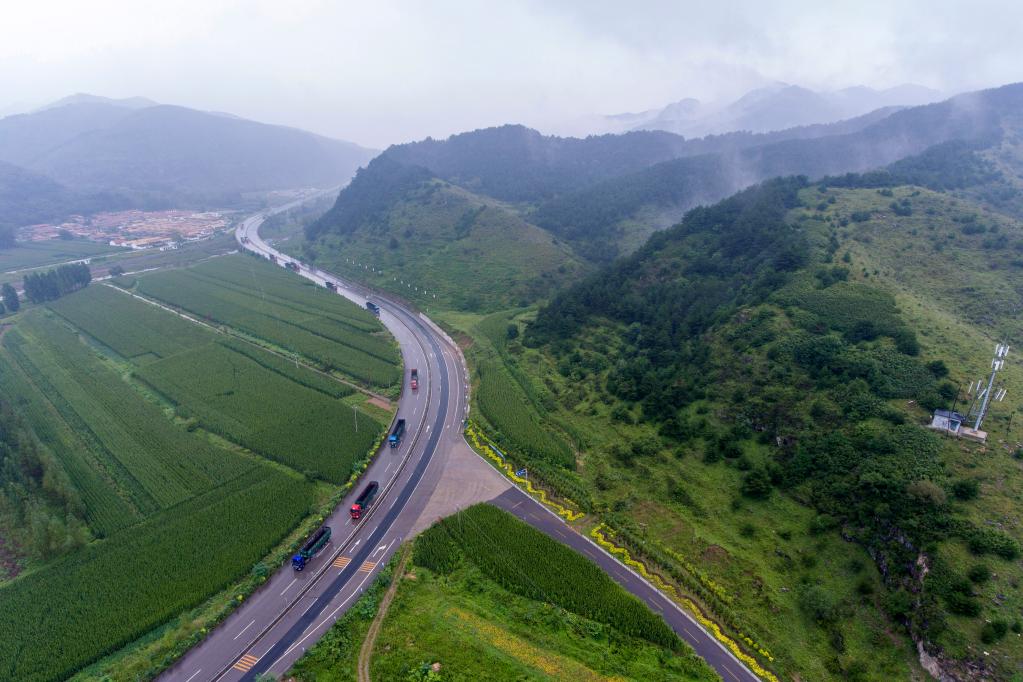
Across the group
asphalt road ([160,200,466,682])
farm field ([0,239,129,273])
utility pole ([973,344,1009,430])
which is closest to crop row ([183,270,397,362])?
asphalt road ([160,200,466,682])

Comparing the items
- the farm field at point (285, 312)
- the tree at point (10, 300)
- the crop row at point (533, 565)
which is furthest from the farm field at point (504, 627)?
the tree at point (10, 300)

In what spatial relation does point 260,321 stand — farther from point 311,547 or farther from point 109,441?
point 311,547

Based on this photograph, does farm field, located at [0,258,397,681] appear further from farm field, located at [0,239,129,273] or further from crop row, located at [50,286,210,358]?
farm field, located at [0,239,129,273]

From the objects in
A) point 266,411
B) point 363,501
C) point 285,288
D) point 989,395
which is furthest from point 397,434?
point 285,288

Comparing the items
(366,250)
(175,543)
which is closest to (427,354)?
(175,543)

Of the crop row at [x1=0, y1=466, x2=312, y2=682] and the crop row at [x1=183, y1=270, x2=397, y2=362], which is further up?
the crop row at [x1=183, y1=270, x2=397, y2=362]

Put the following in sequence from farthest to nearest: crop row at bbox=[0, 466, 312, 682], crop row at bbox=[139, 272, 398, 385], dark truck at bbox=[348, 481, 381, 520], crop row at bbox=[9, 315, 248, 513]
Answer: crop row at bbox=[139, 272, 398, 385] → crop row at bbox=[9, 315, 248, 513] → dark truck at bbox=[348, 481, 381, 520] → crop row at bbox=[0, 466, 312, 682]
